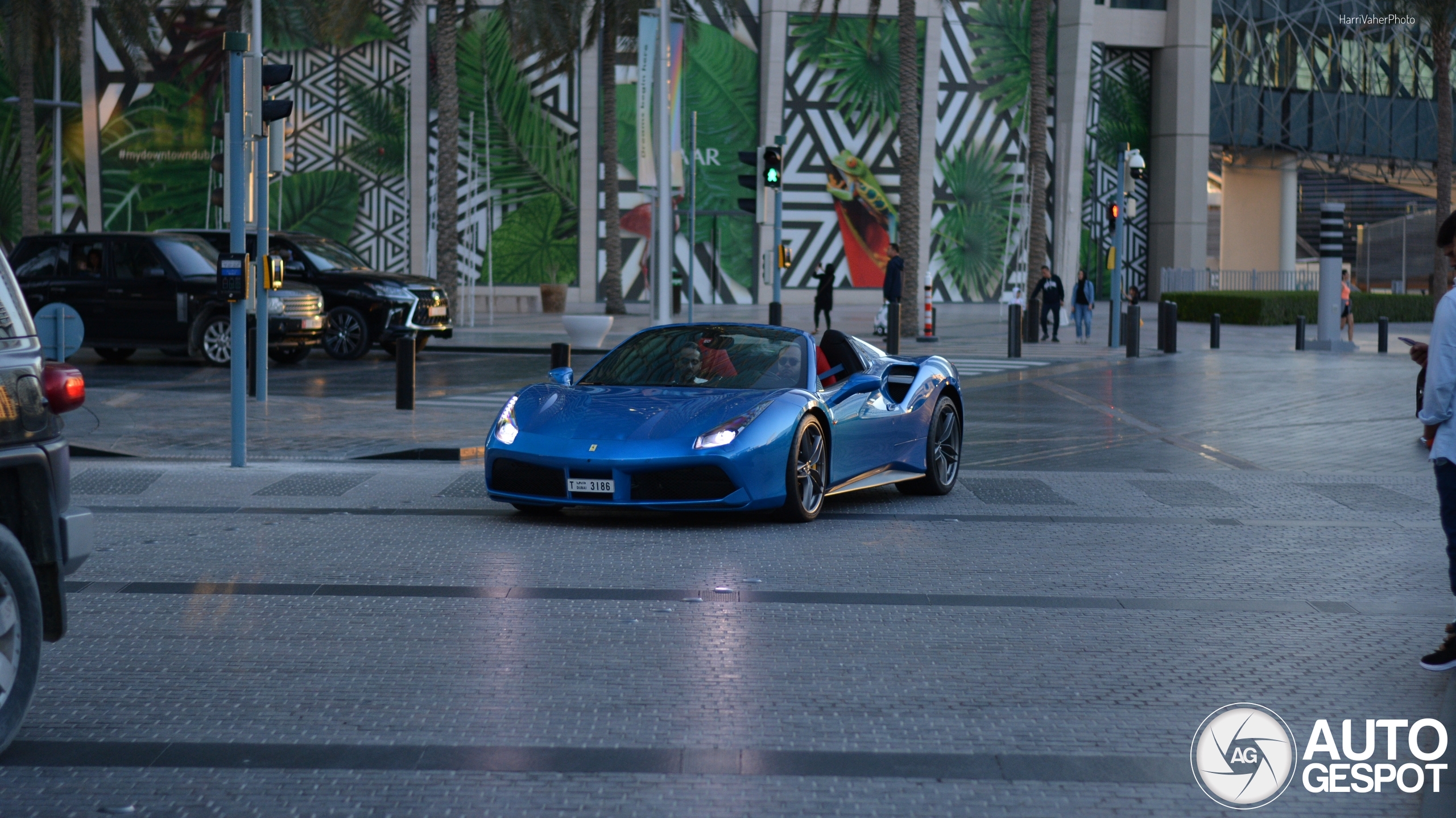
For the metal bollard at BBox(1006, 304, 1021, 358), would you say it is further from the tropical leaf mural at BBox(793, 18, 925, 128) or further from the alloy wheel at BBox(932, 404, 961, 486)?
the tropical leaf mural at BBox(793, 18, 925, 128)

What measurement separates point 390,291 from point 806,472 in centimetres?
1659

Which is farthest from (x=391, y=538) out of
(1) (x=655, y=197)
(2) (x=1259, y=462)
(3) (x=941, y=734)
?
(1) (x=655, y=197)

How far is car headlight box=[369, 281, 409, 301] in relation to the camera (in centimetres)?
2536

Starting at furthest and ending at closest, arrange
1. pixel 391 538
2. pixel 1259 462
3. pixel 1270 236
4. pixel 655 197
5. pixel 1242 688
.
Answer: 1. pixel 1270 236
2. pixel 655 197
3. pixel 1259 462
4. pixel 391 538
5. pixel 1242 688

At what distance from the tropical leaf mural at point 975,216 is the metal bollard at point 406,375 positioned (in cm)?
4243

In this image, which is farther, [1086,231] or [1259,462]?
[1086,231]

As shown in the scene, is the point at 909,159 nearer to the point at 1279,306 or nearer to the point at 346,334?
the point at 346,334

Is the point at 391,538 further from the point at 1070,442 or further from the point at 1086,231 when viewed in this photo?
the point at 1086,231

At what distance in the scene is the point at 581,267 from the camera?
5419 centimetres

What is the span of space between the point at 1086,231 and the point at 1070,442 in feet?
160

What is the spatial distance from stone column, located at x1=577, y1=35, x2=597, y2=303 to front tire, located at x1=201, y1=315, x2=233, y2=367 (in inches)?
1191

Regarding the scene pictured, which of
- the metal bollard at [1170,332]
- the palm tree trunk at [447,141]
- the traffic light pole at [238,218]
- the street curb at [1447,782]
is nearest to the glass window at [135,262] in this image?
the traffic light pole at [238,218]

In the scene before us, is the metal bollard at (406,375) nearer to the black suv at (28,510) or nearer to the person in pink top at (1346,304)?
the black suv at (28,510)

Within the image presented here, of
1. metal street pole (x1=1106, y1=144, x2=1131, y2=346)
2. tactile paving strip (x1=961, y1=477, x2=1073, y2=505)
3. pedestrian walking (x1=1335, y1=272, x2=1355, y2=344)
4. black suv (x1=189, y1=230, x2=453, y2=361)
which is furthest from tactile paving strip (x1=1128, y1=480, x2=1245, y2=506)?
pedestrian walking (x1=1335, y1=272, x2=1355, y2=344)
